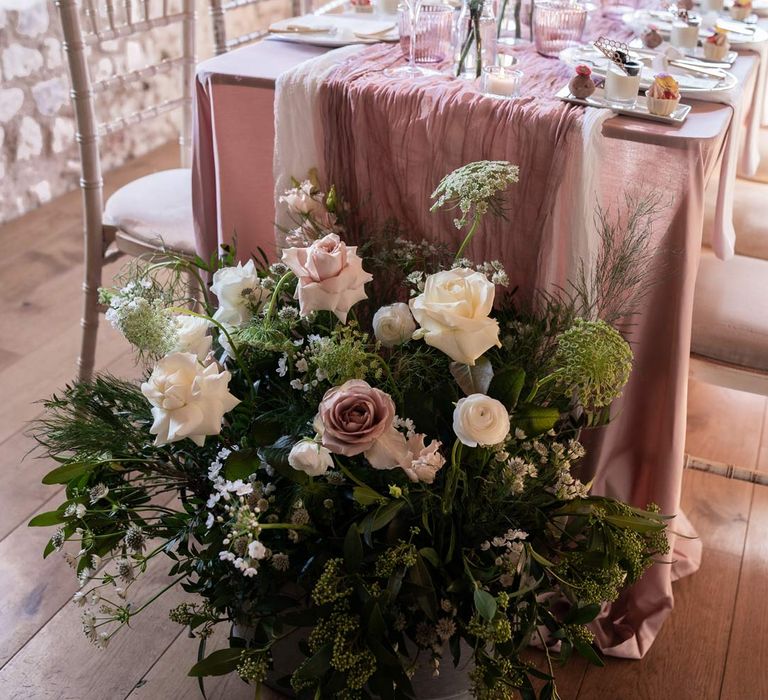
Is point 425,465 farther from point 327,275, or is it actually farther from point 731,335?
point 731,335

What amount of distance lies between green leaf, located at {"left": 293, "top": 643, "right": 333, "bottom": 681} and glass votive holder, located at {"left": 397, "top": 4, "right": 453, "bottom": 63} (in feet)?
3.43

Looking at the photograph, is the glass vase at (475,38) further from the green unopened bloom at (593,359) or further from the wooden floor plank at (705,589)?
the wooden floor plank at (705,589)

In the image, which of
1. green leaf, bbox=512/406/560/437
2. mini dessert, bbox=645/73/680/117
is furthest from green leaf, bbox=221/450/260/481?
mini dessert, bbox=645/73/680/117

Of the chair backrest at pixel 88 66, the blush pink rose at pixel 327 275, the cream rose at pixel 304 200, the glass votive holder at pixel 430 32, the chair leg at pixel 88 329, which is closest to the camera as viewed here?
the blush pink rose at pixel 327 275

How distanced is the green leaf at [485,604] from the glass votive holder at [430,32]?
983mm

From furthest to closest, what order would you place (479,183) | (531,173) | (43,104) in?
(43,104), (531,173), (479,183)

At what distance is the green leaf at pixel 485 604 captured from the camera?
997 mm

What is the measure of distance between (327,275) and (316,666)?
47 centimetres

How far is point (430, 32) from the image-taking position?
160 centimetres

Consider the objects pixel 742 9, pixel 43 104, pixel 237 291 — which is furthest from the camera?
pixel 43 104

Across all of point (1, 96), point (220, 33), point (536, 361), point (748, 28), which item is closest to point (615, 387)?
point (536, 361)

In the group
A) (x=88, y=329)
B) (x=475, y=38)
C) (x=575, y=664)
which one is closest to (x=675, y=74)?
(x=475, y=38)

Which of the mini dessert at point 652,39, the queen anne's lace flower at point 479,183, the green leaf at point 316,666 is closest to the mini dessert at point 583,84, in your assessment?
the queen anne's lace flower at point 479,183

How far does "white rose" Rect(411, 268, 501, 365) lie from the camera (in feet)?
3.42
